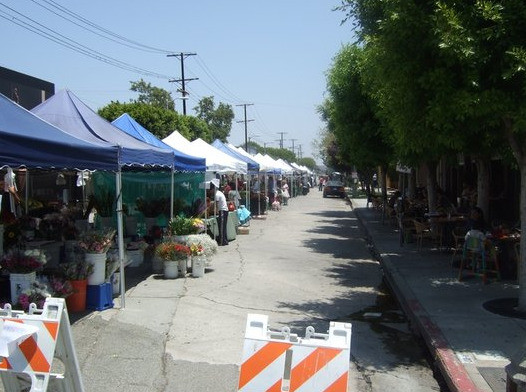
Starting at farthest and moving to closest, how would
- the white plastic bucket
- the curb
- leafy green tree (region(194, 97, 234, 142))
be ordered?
leafy green tree (region(194, 97, 234, 142)) → the white plastic bucket → the curb

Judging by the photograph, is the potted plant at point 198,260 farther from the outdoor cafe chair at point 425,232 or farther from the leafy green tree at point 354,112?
the leafy green tree at point 354,112

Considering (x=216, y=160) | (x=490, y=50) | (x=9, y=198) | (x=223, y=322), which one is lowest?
(x=223, y=322)

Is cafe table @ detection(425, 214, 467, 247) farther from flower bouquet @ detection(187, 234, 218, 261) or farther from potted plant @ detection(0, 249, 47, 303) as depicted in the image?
potted plant @ detection(0, 249, 47, 303)

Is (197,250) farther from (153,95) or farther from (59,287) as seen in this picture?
(153,95)

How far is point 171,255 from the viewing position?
33.4 ft

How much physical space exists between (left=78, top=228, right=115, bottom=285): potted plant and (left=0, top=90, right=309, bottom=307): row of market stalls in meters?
0.24

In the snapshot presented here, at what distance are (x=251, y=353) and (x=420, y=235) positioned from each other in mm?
11278

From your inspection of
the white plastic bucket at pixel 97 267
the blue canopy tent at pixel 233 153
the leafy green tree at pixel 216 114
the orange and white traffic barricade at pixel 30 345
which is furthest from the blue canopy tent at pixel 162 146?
the leafy green tree at pixel 216 114

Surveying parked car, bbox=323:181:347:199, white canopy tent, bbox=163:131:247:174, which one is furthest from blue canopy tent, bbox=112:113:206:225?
parked car, bbox=323:181:347:199

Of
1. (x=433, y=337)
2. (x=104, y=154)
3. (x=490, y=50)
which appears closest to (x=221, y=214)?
(x=104, y=154)

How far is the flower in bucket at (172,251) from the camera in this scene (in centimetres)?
1019

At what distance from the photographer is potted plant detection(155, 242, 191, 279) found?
400 inches

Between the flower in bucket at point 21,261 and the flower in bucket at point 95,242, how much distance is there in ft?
2.48

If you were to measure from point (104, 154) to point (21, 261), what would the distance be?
168 centimetres
